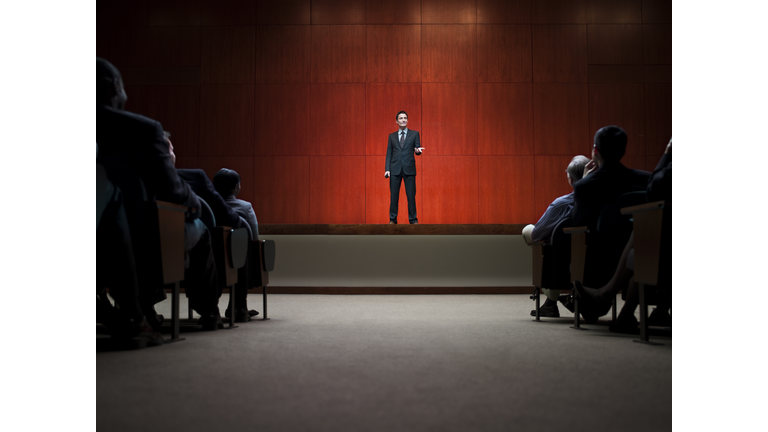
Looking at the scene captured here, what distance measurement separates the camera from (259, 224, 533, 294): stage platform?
18.1 feet

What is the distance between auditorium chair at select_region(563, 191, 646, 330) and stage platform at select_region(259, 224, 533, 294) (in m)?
2.81

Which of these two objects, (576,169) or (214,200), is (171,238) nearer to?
(214,200)

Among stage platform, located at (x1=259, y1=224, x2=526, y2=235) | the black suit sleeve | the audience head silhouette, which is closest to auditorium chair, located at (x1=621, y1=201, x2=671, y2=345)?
the audience head silhouette

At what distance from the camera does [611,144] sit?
2.67m

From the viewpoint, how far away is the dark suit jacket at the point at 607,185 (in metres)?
2.69

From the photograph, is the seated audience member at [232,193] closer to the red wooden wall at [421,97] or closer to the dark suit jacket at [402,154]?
the dark suit jacket at [402,154]

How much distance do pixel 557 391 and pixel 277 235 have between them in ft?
14.7

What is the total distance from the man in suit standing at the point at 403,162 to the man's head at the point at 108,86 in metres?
4.85

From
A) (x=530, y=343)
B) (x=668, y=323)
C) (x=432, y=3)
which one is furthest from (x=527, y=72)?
(x=530, y=343)

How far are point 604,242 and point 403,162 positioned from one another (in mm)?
4331

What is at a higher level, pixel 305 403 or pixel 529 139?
pixel 529 139

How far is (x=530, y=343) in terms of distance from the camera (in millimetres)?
2186

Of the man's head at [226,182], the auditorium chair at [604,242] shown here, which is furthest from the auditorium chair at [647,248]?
the man's head at [226,182]
